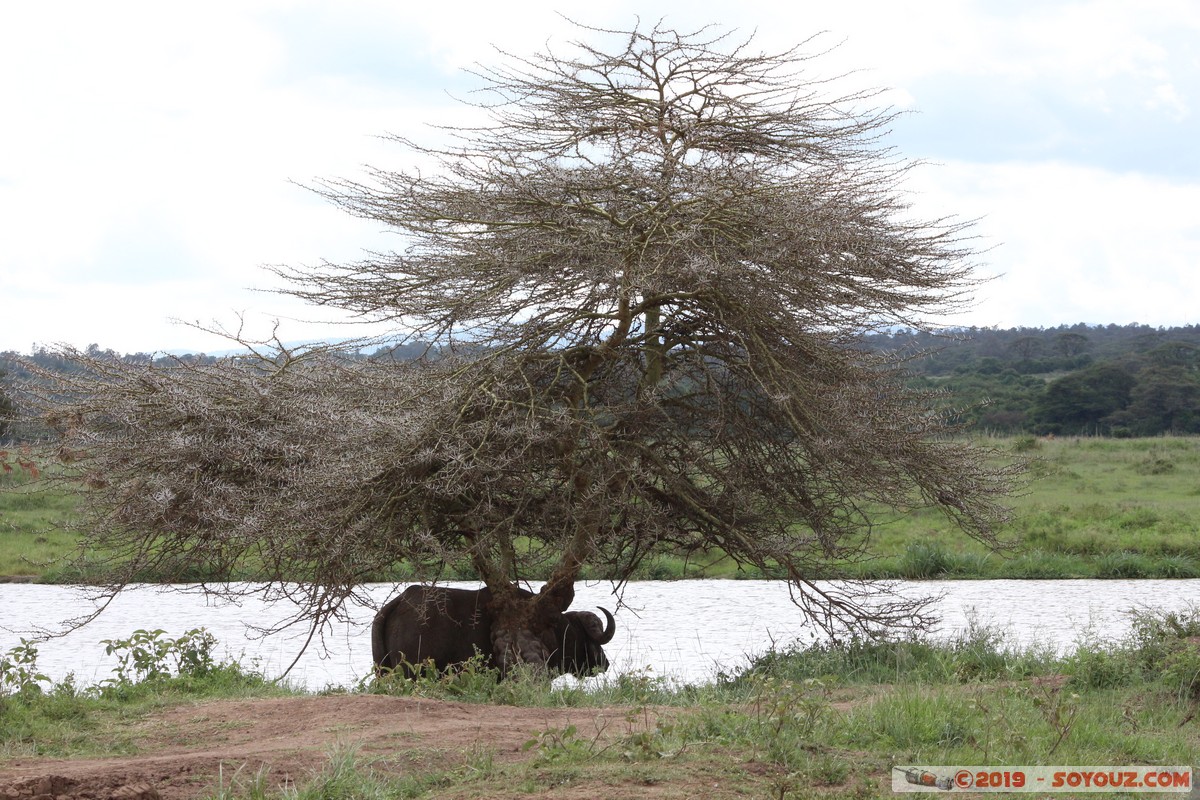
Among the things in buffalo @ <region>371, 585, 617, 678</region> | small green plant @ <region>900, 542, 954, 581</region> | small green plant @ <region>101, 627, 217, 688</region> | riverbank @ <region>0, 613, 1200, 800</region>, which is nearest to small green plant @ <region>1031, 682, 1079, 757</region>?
riverbank @ <region>0, 613, 1200, 800</region>

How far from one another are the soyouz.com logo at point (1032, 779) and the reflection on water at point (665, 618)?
19.2 ft

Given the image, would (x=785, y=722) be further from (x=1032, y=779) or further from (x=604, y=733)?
(x=1032, y=779)

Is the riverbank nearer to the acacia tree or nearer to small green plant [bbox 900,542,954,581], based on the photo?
the acacia tree

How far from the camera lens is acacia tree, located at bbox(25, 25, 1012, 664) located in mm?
9234

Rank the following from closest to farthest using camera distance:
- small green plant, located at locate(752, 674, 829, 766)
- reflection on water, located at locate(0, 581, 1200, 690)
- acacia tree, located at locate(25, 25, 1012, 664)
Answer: small green plant, located at locate(752, 674, 829, 766) → acacia tree, located at locate(25, 25, 1012, 664) → reflection on water, located at locate(0, 581, 1200, 690)

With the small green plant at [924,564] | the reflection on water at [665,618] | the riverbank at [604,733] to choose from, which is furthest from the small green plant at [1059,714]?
the small green plant at [924,564]

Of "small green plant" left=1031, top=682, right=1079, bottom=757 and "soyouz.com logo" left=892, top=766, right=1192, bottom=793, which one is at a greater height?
"small green plant" left=1031, top=682, right=1079, bottom=757

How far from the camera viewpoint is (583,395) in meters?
10.1

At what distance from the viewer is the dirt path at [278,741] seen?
532cm

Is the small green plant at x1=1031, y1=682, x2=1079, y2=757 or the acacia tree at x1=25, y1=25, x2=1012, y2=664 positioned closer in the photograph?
the small green plant at x1=1031, y1=682, x2=1079, y2=757

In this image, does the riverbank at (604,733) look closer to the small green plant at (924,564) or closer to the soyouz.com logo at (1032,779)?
the soyouz.com logo at (1032,779)

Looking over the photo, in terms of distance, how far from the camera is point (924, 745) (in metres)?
6.05

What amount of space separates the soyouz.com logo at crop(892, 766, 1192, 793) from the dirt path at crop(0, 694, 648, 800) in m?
1.59

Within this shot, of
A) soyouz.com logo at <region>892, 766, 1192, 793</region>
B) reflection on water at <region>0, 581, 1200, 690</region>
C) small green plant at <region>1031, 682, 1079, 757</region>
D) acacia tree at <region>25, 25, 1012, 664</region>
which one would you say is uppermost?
acacia tree at <region>25, 25, 1012, 664</region>
